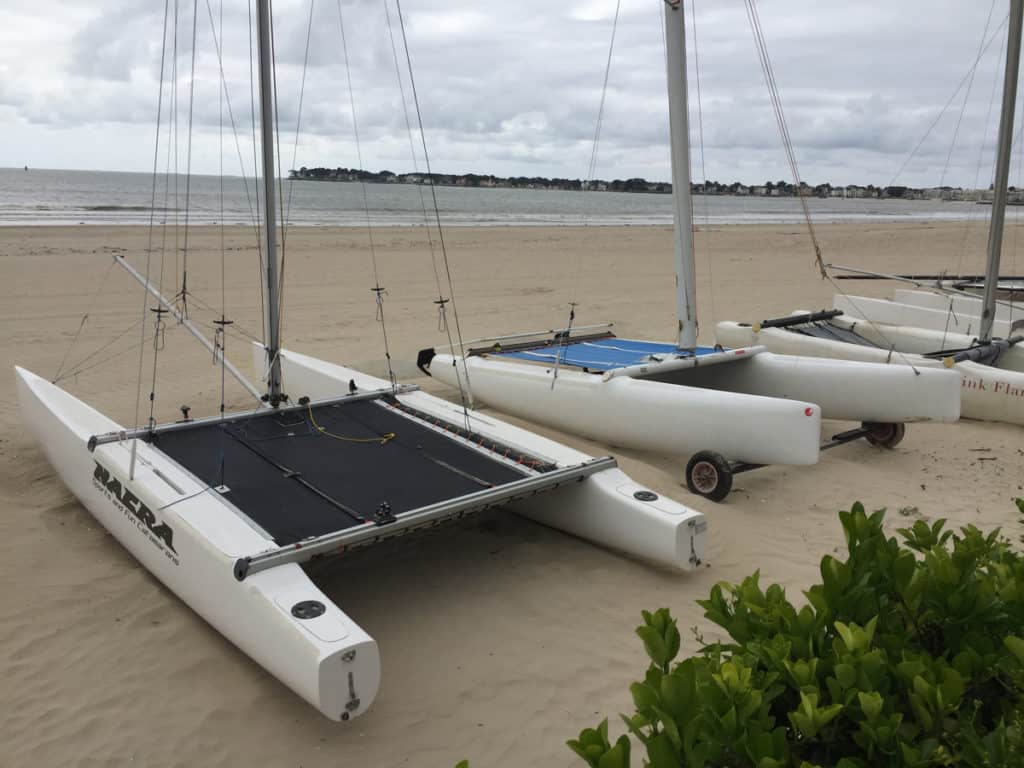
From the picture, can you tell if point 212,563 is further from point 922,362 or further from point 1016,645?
point 922,362

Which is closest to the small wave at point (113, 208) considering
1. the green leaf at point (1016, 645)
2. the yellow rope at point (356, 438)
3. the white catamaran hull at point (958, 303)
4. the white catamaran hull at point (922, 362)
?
the white catamaran hull at point (958, 303)

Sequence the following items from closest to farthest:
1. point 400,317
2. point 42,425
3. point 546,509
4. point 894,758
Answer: point 894,758
point 546,509
point 42,425
point 400,317

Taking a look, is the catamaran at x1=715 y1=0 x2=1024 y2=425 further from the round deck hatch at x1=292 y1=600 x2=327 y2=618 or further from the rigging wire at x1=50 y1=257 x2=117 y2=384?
the rigging wire at x1=50 y1=257 x2=117 y2=384

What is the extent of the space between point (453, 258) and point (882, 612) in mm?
17167

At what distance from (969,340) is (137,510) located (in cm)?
695

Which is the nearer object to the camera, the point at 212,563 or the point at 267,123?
the point at 212,563

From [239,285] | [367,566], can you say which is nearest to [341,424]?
[367,566]

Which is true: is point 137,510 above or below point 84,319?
below

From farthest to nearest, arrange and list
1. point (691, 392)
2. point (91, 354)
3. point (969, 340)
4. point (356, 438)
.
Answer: point (91, 354) → point (969, 340) → point (691, 392) → point (356, 438)

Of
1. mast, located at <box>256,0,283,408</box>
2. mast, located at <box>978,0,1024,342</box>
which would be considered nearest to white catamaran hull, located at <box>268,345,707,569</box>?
mast, located at <box>256,0,283,408</box>

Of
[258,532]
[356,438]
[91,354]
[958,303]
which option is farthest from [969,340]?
[91,354]

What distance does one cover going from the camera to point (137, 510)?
3844 millimetres

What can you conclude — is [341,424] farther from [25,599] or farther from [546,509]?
[25,599]

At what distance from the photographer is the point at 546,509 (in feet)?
14.8
